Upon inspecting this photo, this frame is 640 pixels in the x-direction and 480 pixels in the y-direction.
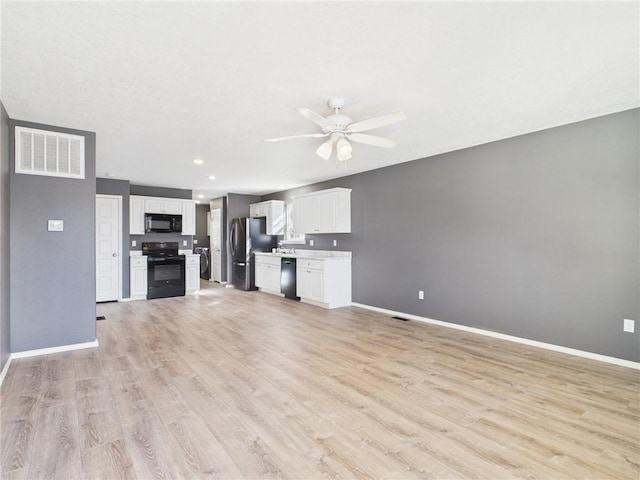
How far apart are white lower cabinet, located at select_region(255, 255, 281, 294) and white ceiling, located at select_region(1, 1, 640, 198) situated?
3.72m

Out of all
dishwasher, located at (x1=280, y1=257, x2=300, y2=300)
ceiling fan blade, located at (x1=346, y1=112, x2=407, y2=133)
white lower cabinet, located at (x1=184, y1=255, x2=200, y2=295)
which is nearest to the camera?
ceiling fan blade, located at (x1=346, y1=112, x2=407, y2=133)

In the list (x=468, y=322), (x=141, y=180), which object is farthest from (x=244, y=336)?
(x=141, y=180)

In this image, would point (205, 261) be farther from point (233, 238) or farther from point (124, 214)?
point (124, 214)

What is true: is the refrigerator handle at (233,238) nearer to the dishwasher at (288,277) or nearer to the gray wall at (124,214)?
the dishwasher at (288,277)

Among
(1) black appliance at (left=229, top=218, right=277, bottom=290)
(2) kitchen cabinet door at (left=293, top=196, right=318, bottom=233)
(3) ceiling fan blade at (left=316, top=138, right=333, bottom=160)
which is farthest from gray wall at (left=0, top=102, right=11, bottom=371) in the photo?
(1) black appliance at (left=229, top=218, right=277, bottom=290)

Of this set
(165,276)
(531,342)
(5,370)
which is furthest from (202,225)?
(531,342)

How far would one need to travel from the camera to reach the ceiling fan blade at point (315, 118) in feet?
8.37

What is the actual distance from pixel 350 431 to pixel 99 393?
80.7 inches

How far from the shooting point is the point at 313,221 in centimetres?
683

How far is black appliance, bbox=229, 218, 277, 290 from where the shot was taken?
316 inches

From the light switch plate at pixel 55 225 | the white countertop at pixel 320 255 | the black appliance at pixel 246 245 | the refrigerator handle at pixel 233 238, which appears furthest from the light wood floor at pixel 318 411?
the refrigerator handle at pixel 233 238

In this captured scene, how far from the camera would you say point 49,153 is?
358 cm

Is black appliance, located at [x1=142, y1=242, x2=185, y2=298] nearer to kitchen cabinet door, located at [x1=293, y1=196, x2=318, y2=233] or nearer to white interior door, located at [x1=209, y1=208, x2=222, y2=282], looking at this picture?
white interior door, located at [x1=209, y1=208, x2=222, y2=282]

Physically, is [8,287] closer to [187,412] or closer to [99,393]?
[99,393]
